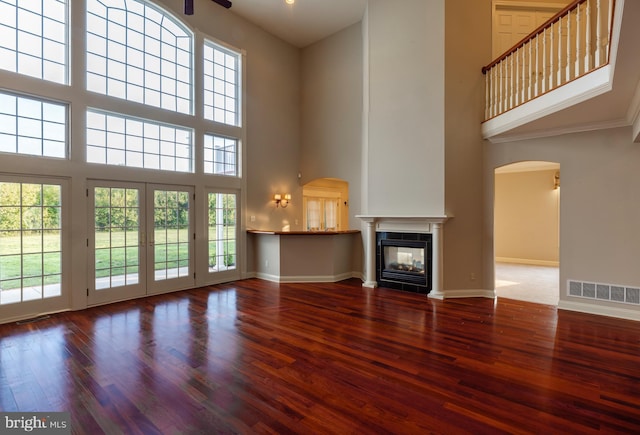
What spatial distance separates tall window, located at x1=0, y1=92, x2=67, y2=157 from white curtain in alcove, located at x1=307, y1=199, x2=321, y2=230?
6206 mm

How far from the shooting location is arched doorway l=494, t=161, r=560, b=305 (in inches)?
353

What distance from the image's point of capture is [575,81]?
3.79 m

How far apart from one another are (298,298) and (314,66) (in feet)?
18.3

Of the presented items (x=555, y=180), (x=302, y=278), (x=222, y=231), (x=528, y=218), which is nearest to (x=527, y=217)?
(x=528, y=218)

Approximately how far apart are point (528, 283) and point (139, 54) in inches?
334

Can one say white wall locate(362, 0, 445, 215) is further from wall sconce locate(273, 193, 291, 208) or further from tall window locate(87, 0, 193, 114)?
tall window locate(87, 0, 193, 114)

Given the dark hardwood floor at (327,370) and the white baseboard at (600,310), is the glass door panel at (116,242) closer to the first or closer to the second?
the dark hardwood floor at (327,370)

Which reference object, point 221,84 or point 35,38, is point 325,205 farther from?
Result: point 35,38

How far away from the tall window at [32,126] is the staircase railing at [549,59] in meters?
6.56

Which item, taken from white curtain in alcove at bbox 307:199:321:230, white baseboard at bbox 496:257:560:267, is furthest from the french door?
white baseboard at bbox 496:257:560:267

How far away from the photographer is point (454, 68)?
5.37 meters

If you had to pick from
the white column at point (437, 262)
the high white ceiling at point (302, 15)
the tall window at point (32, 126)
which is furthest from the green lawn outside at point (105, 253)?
the high white ceiling at point (302, 15)

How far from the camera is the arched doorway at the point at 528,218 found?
8.98 m

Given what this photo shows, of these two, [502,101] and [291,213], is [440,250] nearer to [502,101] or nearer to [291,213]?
[502,101]
